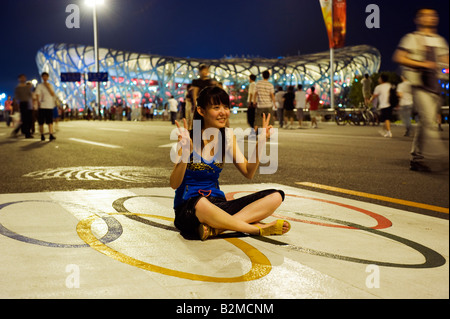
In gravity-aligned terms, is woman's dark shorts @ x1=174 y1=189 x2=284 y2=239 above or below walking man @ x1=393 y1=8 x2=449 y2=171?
below

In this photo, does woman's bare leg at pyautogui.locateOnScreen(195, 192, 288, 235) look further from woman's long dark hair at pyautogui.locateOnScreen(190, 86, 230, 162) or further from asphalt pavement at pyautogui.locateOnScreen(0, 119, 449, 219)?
asphalt pavement at pyautogui.locateOnScreen(0, 119, 449, 219)

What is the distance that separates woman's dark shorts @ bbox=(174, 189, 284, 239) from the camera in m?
3.16

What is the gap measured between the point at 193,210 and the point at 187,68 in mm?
107274

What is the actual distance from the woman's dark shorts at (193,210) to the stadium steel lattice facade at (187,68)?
10339 centimetres

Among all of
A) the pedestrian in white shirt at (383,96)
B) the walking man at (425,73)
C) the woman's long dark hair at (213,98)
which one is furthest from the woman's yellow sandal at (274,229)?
the pedestrian in white shirt at (383,96)

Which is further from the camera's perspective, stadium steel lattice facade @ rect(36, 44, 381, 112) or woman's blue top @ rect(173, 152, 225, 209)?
stadium steel lattice facade @ rect(36, 44, 381, 112)

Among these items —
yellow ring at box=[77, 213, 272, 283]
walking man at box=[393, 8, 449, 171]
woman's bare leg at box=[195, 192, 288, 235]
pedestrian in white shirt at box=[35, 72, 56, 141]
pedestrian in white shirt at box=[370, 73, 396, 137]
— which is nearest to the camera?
walking man at box=[393, 8, 449, 171]

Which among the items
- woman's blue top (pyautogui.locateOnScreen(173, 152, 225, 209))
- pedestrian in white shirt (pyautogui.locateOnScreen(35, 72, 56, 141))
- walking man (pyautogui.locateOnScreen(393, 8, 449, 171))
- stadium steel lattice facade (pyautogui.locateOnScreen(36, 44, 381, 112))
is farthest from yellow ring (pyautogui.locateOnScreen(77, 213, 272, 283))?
stadium steel lattice facade (pyautogui.locateOnScreen(36, 44, 381, 112))

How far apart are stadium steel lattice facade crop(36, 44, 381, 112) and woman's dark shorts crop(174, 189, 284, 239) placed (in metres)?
103

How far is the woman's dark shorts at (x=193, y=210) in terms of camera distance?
3.16 meters

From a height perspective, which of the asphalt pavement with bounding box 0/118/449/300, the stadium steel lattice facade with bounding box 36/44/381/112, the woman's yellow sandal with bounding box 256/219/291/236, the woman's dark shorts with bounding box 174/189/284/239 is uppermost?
the stadium steel lattice facade with bounding box 36/44/381/112

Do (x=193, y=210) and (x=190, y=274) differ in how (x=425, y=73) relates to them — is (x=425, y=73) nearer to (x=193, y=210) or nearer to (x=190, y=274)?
(x=190, y=274)
